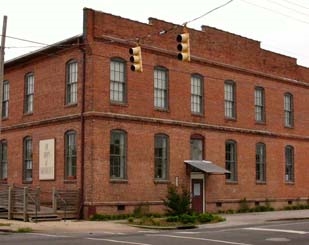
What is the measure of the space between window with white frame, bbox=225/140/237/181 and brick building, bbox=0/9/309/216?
2.6 inches

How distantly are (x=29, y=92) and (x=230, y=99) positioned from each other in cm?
1204

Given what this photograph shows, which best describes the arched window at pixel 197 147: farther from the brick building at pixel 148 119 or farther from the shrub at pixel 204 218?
the shrub at pixel 204 218

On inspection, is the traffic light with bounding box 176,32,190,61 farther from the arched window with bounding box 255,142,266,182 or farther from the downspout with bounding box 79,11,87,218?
the arched window with bounding box 255,142,266,182

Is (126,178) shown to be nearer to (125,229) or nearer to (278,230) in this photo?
(125,229)

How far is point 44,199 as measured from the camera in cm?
3184

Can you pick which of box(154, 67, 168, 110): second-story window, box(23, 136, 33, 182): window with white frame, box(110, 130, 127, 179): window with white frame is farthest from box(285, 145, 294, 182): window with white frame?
box(23, 136, 33, 182): window with white frame

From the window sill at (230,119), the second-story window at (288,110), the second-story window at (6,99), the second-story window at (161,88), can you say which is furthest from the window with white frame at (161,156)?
the second-story window at (288,110)

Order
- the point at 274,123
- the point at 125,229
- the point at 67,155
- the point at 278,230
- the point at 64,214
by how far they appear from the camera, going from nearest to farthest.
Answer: the point at 278,230 → the point at 125,229 → the point at 64,214 → the point at 67,155 → the point at 274,123

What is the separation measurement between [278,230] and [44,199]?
44.9 ft

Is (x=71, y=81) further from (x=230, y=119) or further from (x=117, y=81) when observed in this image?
(x=230, y=119)

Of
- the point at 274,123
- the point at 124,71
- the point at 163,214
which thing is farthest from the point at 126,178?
the point at 274,123

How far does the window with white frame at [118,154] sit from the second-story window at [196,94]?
18.4 feet

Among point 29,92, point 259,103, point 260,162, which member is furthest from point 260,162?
point 29,92

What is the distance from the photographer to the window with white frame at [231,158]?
36.5 meters
